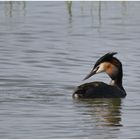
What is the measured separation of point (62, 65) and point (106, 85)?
263 cm

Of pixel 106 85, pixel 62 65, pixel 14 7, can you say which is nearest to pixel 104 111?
pixel 106 85

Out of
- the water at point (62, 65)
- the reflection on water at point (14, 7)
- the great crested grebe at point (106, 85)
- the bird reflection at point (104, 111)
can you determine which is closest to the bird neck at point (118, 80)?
the great crested grebe at point (106, 85)

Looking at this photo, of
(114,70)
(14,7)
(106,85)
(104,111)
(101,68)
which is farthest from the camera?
(14,7)

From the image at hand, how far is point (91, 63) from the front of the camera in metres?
16.9

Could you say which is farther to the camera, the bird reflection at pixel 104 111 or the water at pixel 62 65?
the bird reflection at pixel 104 111

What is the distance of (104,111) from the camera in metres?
13.4

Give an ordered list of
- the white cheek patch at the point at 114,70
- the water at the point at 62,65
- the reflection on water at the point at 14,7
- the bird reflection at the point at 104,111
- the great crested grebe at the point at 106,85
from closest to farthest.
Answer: the water at the point at 62,65 → the bird reflection at the point at 104,111 → the great crested grebe at the point at 106,85 → the white cheek patch at the point at 114,70 → the reflection on water at the point at 14,7

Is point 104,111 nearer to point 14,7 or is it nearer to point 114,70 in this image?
point 114,70

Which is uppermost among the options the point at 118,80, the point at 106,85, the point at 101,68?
the point at 101,68

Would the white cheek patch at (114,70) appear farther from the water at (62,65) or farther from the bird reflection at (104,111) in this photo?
the bird reflection at (104,111)

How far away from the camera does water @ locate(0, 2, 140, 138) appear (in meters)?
12.0

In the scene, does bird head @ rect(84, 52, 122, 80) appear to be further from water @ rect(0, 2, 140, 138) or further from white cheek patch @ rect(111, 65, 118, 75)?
water @ rect(0, 2, 140, 138)

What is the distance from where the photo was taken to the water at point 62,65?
12.0m

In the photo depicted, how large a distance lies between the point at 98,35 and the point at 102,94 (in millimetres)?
5391
